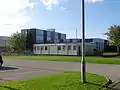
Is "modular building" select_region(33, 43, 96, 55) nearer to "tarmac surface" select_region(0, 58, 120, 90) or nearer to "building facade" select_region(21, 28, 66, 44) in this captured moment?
"building facade" select_region(21, 28, 66, 44)

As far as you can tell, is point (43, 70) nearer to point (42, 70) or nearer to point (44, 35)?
point (42, 70)

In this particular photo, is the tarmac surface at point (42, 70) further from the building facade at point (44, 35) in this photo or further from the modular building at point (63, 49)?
the building facade at point (44, 35)

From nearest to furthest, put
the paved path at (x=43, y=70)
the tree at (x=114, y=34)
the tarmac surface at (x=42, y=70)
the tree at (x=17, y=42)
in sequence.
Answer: the tarmac surface at (x=42, y=70), the paved path at (x=43, y=70), the tree at (x=114, y=34), the tree at (x=17, y=42)

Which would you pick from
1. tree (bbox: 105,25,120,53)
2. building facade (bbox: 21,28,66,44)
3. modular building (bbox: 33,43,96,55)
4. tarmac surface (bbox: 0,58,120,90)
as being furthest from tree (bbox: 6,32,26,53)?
tarmac surface (bbox: 0,58,120,90)

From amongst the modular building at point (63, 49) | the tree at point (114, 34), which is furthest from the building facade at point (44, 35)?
the tree at point (114, 34)

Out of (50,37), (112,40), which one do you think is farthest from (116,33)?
(50,37)

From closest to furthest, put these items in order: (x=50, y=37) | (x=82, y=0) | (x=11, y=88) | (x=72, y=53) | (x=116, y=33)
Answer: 1. (x=11, y=88)
2. (x=82, y=0)
3. (x=72, y=53)
4. (x=116, y=33)
5. (x=50, y=37)

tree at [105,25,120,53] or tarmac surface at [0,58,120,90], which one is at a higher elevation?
tree at [105,25,120,53]

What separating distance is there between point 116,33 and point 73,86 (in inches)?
2457

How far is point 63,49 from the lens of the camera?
69.4 metres

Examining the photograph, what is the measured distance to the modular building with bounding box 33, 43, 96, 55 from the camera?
66.4m

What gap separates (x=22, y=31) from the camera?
9419 centimetres

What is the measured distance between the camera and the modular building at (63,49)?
6638 centimetres

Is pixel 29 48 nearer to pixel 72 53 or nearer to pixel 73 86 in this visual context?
pixel 72 53
